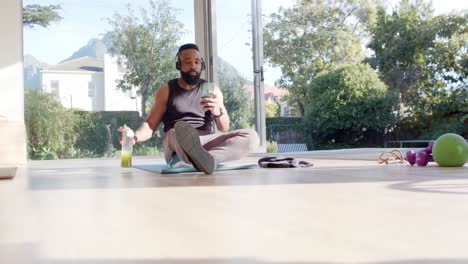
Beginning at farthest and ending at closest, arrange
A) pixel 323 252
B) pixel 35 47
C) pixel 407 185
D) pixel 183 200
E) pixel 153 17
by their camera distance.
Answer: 1. pixel 153 17
2. pixel 35 47
3. pixel 407 185
4. pixel 183 200
5. pixel 323 252

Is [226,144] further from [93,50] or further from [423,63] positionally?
[423,63]

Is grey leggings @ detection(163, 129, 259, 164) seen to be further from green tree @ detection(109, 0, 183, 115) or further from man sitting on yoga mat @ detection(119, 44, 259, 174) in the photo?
green tree @ detection(109, 0, 183, 115)

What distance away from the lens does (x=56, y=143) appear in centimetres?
602

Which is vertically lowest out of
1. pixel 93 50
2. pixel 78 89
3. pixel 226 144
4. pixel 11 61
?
pixel 226 144

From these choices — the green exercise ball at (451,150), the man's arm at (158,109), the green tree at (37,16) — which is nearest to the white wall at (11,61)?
the green tree at (37,16)

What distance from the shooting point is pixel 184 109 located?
3.10 meters

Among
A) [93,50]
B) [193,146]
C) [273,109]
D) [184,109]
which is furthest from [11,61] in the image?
[273,109]

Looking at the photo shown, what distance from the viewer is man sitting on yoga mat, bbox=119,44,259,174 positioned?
2.88 meters

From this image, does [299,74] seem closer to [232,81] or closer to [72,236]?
[232,81]

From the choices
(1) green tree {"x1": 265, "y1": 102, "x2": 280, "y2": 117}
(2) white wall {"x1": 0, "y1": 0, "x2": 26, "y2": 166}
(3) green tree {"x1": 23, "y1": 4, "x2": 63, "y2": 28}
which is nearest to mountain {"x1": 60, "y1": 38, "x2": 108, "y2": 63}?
(3) green tree {"x1": 23, "y1": 4, "x2": 63, "y2": 28}

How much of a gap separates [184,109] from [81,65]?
3.52 m

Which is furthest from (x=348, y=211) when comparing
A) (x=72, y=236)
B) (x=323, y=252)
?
(x=72, y=236)

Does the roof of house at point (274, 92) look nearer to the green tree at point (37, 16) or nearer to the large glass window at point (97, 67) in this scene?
the large glass window at point (97, 67)

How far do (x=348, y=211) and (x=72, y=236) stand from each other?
66 cm
